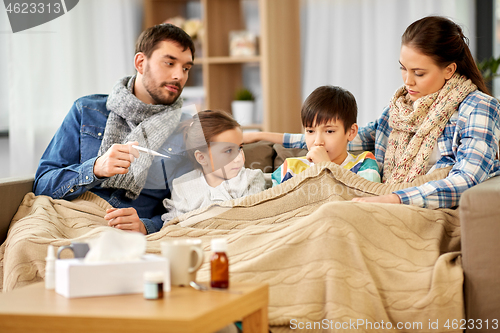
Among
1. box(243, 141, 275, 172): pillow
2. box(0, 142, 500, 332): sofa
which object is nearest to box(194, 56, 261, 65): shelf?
box(243, 141, 275, 172): pillow

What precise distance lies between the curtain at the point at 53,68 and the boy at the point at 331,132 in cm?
141

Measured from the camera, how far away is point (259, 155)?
1.65 metres

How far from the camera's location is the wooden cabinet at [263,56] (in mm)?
2799

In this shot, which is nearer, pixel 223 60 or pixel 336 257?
pixel 336 257

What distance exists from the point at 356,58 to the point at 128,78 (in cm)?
170

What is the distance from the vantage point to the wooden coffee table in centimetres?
69

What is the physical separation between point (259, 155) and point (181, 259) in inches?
33.2

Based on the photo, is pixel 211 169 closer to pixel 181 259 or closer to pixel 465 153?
pixel 181 259

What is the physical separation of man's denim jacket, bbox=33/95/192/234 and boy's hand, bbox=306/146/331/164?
13.4 inches

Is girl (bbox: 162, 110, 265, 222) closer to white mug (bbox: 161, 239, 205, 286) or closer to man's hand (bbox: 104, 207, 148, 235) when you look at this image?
man's hand (bbox: 104, 207, 148, 235)

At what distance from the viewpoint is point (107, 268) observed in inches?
31.1

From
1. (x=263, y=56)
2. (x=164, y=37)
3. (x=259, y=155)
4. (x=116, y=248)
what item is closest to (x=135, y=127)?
(x=164, y=37)

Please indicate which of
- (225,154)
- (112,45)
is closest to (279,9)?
(112,45)

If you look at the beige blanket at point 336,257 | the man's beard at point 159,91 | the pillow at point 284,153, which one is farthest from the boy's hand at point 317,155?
the man's beard at point 159,91
